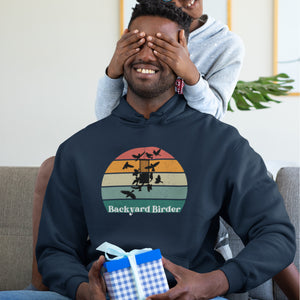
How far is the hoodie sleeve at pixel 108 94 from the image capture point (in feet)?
4.57

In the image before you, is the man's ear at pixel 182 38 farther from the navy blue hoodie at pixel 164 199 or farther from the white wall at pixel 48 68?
the white wall at pixel 48 68

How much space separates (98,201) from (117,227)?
8 centimetres

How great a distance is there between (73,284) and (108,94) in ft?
1.91

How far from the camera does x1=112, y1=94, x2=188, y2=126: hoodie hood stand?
1.28 m

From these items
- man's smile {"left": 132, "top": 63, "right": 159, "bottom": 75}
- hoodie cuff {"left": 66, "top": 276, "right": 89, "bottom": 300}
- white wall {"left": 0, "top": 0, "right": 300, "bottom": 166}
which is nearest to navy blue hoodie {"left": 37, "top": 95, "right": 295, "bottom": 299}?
hoodie cuff {"left": 66, "top": 276, "right": 89, "bottom": 300}

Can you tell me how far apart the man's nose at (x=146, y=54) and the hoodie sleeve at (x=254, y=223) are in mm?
326

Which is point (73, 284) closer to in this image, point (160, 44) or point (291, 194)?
point (160, 44)

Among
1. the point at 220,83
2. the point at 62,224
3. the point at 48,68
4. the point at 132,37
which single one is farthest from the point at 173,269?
the point at 48,68

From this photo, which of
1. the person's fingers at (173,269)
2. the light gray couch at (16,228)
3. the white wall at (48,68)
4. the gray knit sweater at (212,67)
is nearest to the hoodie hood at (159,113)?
the gray knit sweater at (212,67)

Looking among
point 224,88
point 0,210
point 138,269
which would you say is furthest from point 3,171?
point 138,269

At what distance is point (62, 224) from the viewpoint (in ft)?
4.14

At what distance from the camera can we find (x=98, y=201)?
121cm

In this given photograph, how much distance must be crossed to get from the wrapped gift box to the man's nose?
521 mm

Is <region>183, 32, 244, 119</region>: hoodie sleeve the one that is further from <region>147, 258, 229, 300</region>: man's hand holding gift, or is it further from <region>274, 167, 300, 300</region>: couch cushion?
<region>147, 258, 229, 300</region>: man's hand holding gift
